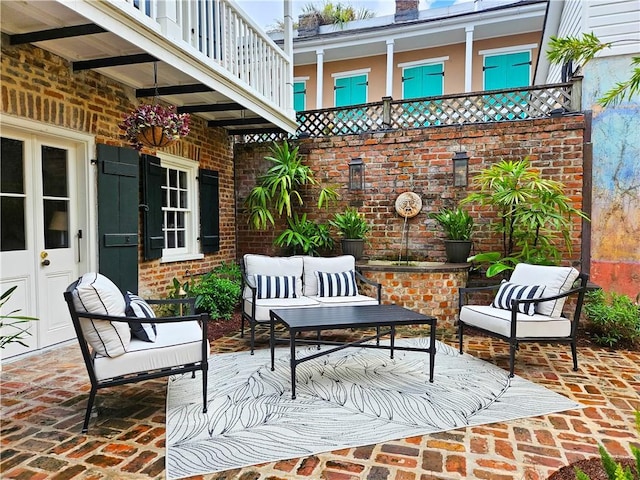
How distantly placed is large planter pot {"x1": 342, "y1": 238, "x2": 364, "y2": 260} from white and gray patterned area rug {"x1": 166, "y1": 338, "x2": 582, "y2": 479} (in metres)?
Result: 2.29

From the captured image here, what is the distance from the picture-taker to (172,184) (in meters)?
5.98

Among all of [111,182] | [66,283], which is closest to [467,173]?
[111,182]

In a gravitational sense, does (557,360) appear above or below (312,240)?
below

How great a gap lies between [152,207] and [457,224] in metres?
4.10

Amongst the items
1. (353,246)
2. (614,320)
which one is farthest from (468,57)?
(614,320)

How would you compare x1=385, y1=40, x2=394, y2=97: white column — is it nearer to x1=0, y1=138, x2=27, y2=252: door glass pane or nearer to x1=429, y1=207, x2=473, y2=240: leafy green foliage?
x1=429, y1=207, x2=473, y2=240: leafy green foliage

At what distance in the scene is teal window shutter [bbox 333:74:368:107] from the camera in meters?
10.0

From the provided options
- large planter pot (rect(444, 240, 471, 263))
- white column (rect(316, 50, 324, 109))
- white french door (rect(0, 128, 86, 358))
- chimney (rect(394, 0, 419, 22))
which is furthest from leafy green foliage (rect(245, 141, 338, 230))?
chimney (rect(394, 0, 419, 22))

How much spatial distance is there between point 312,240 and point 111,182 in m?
2.96

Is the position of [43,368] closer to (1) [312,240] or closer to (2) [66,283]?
(2) [66,283]

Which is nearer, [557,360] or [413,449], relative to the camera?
[413,449]

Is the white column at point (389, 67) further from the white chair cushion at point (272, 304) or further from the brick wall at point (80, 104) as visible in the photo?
the white chair cushion at point (272, 304)

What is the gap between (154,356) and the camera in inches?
110

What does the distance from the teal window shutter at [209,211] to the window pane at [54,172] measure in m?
2.22
